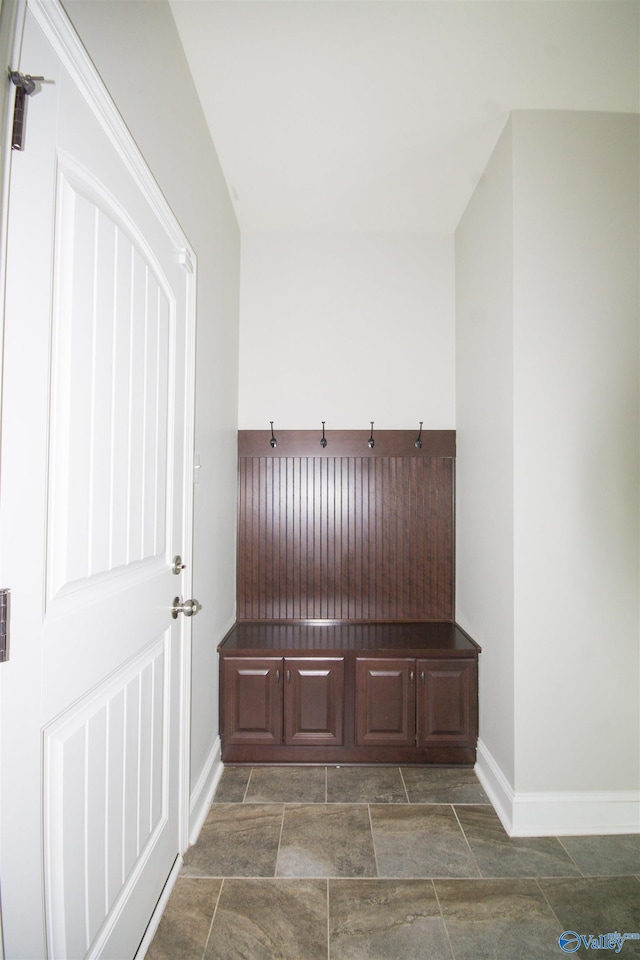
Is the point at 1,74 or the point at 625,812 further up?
the point at 1,74

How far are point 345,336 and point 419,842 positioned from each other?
263 cm

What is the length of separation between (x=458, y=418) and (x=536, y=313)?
98 centimetres

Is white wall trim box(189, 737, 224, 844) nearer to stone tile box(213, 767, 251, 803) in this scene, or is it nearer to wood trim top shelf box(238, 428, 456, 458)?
stone tile box(213, 767, 251, 803)

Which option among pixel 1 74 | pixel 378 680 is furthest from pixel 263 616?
pixel 1 74

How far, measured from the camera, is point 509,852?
1843mm

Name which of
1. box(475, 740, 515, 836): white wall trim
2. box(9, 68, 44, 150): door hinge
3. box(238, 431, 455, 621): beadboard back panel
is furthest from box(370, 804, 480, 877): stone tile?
box(9, 68, 44, 150): door hinge

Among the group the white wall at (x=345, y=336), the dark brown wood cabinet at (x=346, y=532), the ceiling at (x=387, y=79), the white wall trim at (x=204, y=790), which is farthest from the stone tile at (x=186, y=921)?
the ceiling at (x=387, y=79)

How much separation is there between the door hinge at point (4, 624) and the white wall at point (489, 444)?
5.99 feet

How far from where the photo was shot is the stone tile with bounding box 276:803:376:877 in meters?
1.74

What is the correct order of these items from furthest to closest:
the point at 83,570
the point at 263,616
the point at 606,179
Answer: the point at 263,616 → the point at 606,179 → the point at 83,570

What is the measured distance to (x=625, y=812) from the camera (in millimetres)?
1977

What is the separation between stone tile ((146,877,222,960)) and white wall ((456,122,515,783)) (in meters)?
1.27

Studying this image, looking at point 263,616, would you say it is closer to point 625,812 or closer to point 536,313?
point 625,812

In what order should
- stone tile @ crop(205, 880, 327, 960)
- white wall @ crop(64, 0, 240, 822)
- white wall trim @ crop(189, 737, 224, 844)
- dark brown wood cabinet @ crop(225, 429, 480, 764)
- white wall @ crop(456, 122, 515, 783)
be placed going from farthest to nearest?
dark brown wood cabinet @ crop(225, 429, 480, 764)
white wall @ crop(456, 122, 515, 783)
white wall trim @ crop(189, 737, 224, 844)
stone tile @ crop(205, 880, 327, 960)
white wall @ crop(64, 0, 240, 822)
